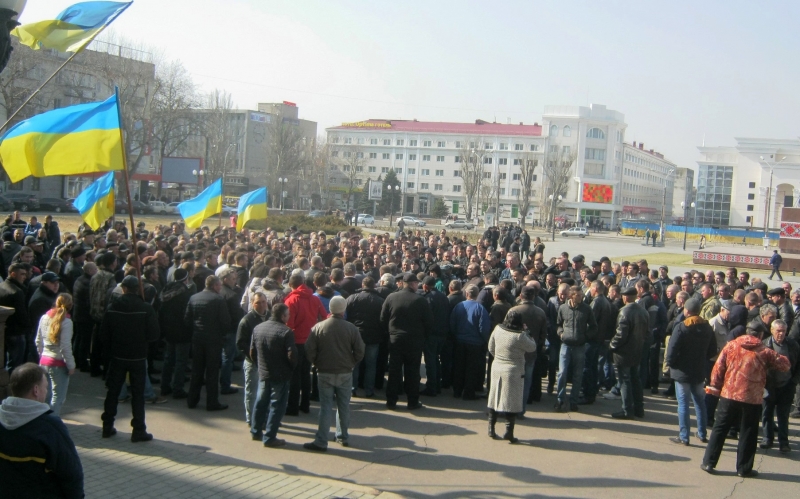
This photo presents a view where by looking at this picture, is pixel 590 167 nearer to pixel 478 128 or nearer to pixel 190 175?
pixel 478 128

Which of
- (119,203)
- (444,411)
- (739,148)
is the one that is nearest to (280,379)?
(444,411)

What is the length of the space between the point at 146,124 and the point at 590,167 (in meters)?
69.8

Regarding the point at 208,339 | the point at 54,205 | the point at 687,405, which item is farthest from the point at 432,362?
the point at 54,205

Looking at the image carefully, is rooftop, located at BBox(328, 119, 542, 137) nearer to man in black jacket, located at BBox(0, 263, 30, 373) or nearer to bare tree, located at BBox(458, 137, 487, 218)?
bare tree, located at BBox(458, 137, 487, 218)

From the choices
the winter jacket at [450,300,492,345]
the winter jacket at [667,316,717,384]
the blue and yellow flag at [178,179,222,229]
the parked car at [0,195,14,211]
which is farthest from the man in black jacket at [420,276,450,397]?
the parked car at [0,195,14,211]

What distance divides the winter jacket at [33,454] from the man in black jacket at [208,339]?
476 centimetres

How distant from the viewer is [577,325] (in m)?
9.42

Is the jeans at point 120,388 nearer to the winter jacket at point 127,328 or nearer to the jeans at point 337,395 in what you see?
the winter jacket at point 127,328

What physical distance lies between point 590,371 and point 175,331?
5.95 m

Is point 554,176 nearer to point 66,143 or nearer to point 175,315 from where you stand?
point 175,315

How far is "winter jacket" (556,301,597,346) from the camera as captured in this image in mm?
9422

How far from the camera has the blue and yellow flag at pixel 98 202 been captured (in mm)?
13391

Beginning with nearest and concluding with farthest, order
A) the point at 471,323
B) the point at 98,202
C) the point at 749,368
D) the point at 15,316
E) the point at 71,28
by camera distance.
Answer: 1. the point at 749,368
2. the point at 15,316
3. the point at 71,28
4. the point at 471,323
5. the point at 98,202

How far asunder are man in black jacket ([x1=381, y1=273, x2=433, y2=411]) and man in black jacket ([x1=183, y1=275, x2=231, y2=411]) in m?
2.23
